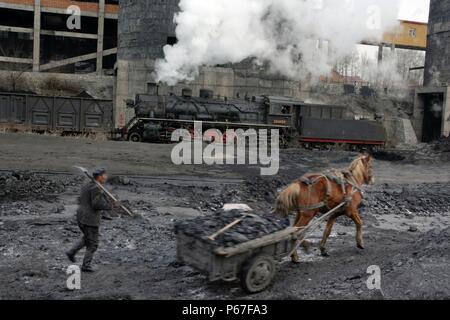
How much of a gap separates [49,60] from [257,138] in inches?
1068

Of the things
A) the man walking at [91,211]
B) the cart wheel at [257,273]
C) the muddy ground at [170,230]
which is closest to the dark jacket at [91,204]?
the man walking at [91,211]

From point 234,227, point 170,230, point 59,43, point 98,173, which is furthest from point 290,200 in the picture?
point 59,43

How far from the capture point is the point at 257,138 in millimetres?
26281

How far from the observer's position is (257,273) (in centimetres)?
578

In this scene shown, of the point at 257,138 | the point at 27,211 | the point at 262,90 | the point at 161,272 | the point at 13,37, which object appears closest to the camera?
the point at 161,272

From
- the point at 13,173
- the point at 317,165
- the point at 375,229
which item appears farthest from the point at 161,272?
the point at 317,165

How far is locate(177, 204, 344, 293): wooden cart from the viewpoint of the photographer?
214 inches

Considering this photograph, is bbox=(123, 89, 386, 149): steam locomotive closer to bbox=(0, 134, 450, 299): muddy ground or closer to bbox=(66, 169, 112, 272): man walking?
bbox=(0, 134, 450, 299): muddy ground

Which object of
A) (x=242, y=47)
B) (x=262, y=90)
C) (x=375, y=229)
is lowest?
(x=375, y=229)

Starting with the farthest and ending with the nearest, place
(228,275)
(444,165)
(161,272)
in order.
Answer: (444,165), (161,272), (228,275)

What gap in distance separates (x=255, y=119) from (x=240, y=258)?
2149cm

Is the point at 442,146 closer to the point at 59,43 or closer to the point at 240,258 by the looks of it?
the point at 240,258
